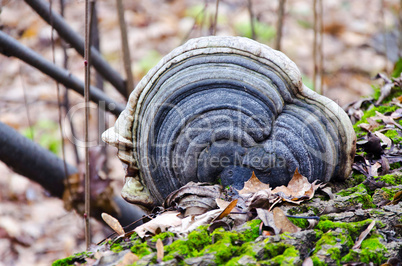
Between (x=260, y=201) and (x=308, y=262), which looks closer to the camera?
(x=308, y=262)

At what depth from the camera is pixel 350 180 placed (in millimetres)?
2605

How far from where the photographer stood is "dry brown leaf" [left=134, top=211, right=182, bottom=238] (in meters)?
2.01

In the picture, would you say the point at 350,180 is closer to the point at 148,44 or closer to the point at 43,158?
the point at 43,158

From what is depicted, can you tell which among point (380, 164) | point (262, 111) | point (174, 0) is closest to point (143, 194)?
point (262, 111)

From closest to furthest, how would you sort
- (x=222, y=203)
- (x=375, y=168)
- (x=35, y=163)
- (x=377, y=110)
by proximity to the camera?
(x=222, y=203)
(x=375, y=168)
(x=35, y=163)
(x=377, y=110)

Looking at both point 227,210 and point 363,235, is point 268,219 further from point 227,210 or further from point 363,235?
point 363,235

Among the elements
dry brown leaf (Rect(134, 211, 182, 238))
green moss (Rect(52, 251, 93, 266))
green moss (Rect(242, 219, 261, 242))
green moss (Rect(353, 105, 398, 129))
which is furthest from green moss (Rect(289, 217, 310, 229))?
green moss (Rect(353, 105, 398, 129))

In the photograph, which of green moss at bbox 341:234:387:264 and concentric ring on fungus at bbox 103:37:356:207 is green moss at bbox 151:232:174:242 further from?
green moss at bbox 341:234:387:264

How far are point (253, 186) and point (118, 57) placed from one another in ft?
25.9

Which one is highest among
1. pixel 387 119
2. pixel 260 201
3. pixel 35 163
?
pixel 35 163

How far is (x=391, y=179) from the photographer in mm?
2520

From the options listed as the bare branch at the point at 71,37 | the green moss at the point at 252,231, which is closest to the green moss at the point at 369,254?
the green moss at the point at 252,231

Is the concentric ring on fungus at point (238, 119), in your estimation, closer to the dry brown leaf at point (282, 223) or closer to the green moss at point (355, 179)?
the green moss at point (355, 179)

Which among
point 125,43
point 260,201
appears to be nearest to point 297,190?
point 260,201
